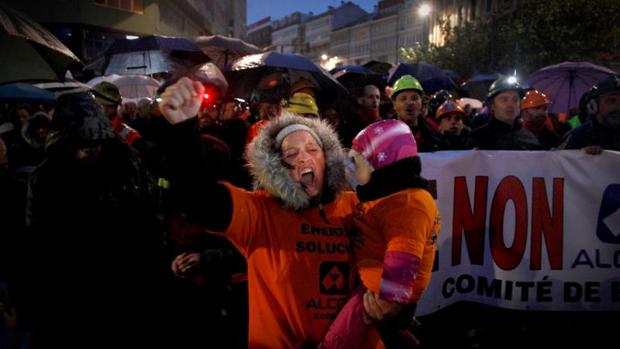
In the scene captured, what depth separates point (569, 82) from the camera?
373 inches

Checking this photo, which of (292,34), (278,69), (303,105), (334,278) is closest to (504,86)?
(303,105)

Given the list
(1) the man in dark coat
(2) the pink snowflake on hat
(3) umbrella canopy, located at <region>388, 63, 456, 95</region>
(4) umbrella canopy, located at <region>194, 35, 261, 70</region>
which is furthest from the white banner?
(3) umbrella canopy, located at <region>388, 63, 456, 95</region>

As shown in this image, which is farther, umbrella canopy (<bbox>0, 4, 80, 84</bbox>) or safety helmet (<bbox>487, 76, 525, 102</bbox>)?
safety helmet (<bbox>487, 76, 525, 102</bbox>)

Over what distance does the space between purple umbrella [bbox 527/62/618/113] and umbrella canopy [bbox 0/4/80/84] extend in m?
7.93

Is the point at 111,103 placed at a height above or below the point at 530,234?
above

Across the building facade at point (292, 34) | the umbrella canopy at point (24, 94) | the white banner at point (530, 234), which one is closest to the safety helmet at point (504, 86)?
the white banner at point (530, 234)

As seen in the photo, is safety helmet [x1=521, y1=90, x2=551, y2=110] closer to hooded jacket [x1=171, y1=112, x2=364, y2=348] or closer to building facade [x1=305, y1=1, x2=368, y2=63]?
hooded jacket [x1=171, y1=112, x2=364, y2=348]

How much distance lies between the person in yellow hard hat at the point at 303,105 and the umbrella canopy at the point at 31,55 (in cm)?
207

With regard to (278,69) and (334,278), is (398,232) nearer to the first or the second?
(334,278)

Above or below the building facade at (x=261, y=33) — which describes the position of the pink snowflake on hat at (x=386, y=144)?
below

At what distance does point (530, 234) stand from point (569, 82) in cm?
569

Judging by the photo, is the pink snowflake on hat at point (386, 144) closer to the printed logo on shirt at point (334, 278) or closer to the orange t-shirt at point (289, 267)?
the orange t-shirt at point (289, 267)

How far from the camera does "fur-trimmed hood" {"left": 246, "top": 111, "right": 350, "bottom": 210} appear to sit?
2.54 metres

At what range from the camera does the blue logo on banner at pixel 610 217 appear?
16.0ft
